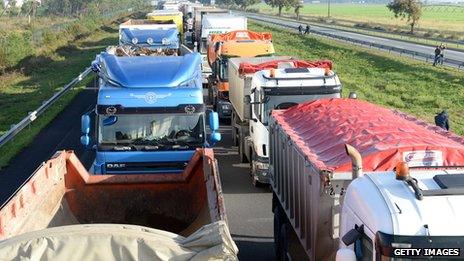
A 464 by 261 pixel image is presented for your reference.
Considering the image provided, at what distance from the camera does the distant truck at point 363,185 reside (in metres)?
4.91

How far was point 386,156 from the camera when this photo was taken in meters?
7.13

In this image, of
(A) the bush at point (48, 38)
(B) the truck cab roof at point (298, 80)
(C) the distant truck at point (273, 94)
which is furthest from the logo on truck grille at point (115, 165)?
(A) the bush at point (48, 38)

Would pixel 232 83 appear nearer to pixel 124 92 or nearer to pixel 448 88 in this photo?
pixel 124 92

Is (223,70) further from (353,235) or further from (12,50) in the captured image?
(12,50)

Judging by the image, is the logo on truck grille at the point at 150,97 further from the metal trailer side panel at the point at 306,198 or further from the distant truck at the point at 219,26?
the distant truck at the point at 219,26

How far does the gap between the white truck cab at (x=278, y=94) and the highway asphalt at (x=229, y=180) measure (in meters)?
0.79

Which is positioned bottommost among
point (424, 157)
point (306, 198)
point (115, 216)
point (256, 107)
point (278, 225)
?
point (278, 225)

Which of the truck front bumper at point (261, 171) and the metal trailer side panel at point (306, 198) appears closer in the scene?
the metal trailer side panel at point (306, 198)

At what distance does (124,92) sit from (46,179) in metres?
3.88

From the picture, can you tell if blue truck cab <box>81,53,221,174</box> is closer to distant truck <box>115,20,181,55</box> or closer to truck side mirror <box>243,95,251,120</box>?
truck side mirror <box>243,95,251,120</box>

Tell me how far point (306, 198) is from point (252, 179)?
25.2ft

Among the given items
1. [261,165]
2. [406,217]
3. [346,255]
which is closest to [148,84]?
[261,165]

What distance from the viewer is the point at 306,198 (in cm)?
809

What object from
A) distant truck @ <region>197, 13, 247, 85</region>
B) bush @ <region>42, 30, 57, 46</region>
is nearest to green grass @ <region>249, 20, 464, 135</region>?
distant truck @ <region>197, 13, 247, 85</region>
